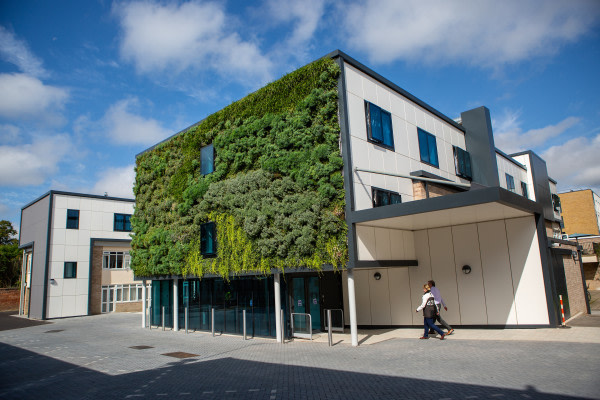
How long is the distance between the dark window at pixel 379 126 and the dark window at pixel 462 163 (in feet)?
19.8

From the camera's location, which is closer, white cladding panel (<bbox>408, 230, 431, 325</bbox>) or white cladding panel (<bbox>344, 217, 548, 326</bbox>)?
white cladding panel (<bbox>344, 217, 548, 326</bbox>)

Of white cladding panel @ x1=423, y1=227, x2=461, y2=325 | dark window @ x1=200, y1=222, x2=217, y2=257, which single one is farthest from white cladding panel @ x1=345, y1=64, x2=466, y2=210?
dark window @ x1=200, y1=222, x2=217, y2=257

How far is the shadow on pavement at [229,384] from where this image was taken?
6.64m

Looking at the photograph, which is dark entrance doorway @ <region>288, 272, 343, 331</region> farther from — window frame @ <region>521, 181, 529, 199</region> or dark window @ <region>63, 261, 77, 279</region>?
dark window @ <region>63, 261, 77, 279</region>

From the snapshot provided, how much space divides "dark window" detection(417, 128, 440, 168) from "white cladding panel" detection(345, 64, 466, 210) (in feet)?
0.69

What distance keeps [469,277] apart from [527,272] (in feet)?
5.68

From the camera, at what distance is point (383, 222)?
1233 cm

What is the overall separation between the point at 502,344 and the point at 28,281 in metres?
33.5

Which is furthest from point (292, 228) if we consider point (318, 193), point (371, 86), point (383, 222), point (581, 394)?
point (581, 394)

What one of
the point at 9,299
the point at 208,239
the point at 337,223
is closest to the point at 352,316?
the point at 337,223

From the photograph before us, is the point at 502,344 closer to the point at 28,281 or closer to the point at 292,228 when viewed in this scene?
the point at 292,228

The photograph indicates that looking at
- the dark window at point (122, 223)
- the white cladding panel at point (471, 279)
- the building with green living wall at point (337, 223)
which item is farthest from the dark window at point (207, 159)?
the dark window at point (122, 223)

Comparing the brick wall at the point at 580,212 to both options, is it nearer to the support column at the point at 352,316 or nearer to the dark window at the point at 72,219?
the support column at the point at 352,316

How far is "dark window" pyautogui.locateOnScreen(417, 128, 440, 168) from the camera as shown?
16.2m
